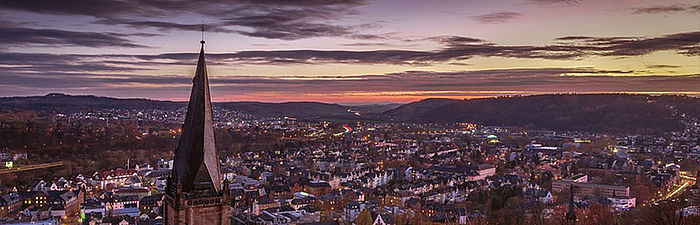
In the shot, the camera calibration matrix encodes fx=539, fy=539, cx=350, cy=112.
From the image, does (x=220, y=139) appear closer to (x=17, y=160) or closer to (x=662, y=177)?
(x=17, y=160)

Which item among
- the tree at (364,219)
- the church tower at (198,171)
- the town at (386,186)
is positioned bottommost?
the town at (386,186)

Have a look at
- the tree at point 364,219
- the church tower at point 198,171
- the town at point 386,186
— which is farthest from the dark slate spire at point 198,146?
the tree at point 364,219

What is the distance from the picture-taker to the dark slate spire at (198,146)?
48.6 feet

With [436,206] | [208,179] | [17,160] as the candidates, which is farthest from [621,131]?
[208,179]

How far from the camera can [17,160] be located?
309ft

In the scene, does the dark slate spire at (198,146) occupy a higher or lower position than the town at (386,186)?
higher

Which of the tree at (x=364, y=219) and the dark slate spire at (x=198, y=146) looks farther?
the tree at (x=364, y=219)

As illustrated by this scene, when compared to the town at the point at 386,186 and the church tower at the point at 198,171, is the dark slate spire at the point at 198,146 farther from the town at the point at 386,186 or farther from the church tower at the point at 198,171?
the town at the point at 386,186

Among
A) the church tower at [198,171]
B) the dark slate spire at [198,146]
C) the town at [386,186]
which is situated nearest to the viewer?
the church tower at [198,171]

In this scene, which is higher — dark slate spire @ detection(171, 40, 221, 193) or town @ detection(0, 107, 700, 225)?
dark slate spire @ detection(171, 40, 221, 193)

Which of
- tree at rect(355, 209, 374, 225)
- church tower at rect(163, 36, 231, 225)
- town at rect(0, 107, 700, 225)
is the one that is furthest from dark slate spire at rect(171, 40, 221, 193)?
tree at rect(355, 209, 374, 225)

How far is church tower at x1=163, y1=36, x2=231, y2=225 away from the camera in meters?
14.7

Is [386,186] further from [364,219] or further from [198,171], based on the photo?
[198,171]

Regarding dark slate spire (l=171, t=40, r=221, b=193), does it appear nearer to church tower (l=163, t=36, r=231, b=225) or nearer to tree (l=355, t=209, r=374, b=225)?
church tower (l=163, t=36, r=231, b=225)
